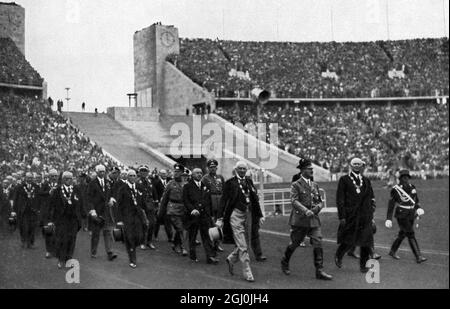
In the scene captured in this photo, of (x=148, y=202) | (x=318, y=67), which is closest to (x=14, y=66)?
(x=148, y=202)

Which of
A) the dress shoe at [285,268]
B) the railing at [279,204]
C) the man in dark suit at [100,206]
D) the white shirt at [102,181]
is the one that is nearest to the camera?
the dress shoe at [285,268]

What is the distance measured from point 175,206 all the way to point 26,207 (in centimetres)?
361

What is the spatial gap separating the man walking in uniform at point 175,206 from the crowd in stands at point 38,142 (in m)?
3.13

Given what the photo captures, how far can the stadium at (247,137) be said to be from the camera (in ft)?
35.0

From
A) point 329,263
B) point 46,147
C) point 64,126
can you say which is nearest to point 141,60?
point 64,126

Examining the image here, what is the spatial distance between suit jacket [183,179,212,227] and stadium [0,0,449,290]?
1.41 ft

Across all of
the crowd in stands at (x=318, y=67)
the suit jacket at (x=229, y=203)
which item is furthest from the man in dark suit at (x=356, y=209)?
the crowd in stands at (x=318, y=67)

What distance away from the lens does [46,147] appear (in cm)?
1569

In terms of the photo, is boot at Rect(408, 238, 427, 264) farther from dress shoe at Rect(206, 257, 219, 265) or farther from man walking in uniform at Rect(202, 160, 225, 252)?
man walking in uniform at Rect(202, 160, 225, 252)

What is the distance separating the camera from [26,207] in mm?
14500

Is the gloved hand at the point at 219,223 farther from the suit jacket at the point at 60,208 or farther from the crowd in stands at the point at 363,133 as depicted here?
the crowd in stands at the point at 363,133

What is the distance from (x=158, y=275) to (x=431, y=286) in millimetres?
3975

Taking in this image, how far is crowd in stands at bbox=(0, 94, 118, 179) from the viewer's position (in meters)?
12.9

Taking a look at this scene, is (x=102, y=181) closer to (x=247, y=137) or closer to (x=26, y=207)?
(x=26, y=207)
